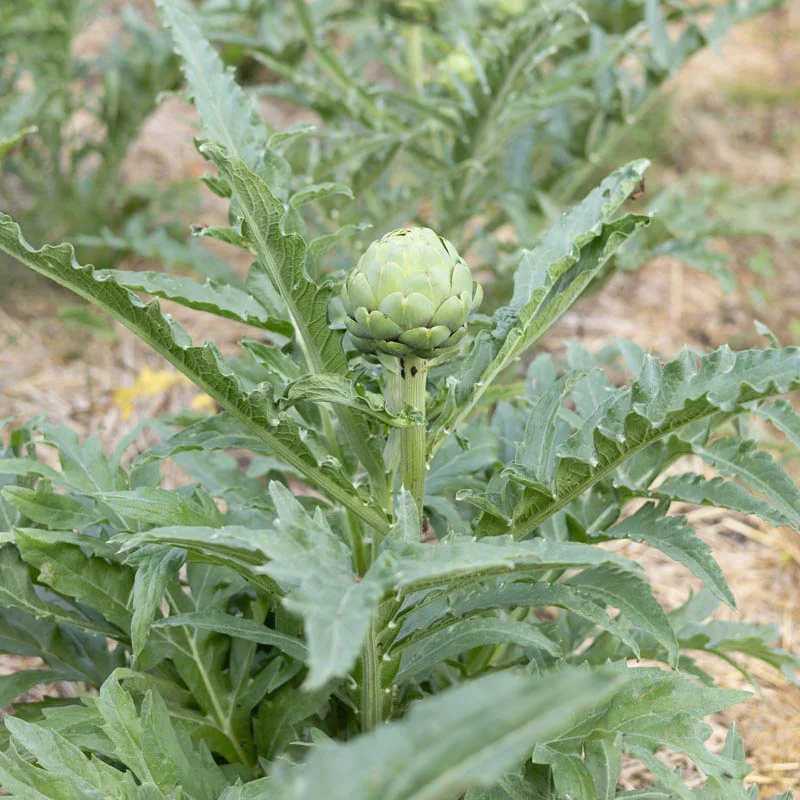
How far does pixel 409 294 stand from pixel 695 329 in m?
1.89

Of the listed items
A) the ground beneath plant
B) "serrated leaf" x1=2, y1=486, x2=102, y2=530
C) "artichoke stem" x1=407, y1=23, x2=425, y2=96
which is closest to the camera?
"serrated leaf" x1=2, y1=486, x2=102, y2=530

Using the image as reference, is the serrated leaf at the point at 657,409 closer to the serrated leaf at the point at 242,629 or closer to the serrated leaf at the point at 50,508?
the serrated leaf at the point at 242,629

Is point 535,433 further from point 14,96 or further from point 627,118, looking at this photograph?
point 14,96

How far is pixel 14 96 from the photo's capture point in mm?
2225

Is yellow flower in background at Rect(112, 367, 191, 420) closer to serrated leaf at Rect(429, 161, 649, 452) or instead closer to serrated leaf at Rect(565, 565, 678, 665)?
serrated leaf at Rect(429, 161, 649, 452)

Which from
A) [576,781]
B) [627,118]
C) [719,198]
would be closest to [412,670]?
[576,781]

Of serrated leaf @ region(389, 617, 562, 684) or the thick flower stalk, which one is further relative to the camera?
serrated leaf @ region(389, 617, 562, 684)

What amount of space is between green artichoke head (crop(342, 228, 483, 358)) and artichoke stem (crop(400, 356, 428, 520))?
53mm

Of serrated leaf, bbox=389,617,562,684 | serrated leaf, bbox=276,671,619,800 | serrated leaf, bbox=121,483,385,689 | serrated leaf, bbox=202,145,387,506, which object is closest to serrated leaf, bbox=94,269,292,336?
serrated leaf, bbox=202,145,387,506

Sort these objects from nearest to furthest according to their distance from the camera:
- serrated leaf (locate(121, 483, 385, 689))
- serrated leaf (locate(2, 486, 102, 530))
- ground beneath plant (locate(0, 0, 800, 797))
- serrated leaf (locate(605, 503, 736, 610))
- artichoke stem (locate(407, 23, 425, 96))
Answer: serrated leaf (locate(121, 483, 385, 689)) → serrated leaf (locate(605, 503, 736, 610)) → serrated leaf (locate(2, 486, 102, 530)) → ground beneath plant (locate(0, 0, 800, 797)) → artichoke stem (locate(407, 23, 425, 96))

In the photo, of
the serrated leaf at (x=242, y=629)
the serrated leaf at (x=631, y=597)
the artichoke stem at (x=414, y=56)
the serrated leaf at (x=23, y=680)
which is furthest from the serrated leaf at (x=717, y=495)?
the artichoke stem at (x=414, y=56)

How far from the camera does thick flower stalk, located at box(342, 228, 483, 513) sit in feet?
2.82

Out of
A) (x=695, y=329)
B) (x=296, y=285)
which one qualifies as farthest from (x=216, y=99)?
(x=695, y=329)

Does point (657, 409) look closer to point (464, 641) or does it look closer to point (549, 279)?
point (549, 279)
